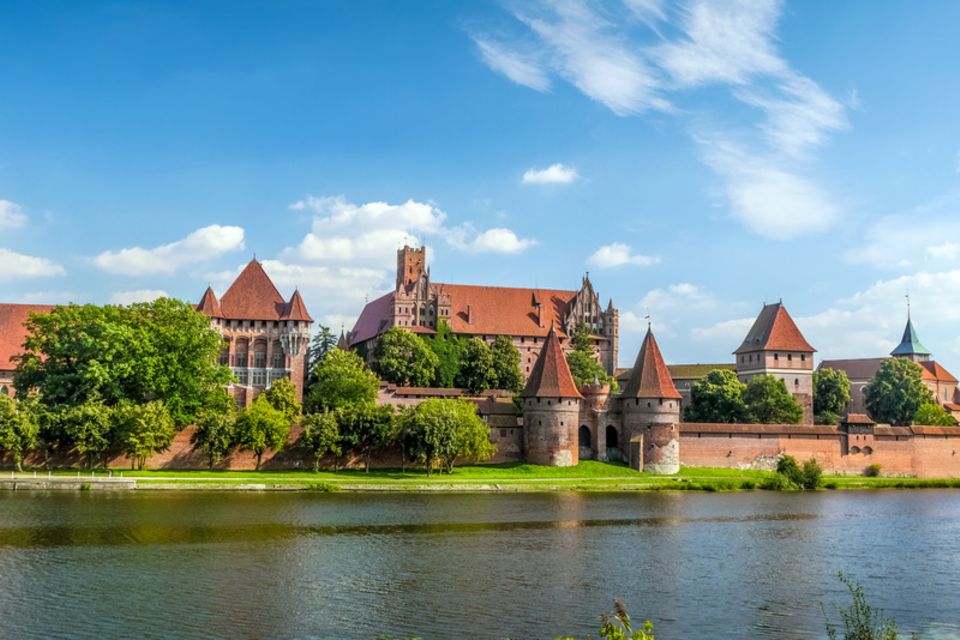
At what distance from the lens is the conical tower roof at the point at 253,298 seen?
7019 centimetres

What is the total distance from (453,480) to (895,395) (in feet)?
133

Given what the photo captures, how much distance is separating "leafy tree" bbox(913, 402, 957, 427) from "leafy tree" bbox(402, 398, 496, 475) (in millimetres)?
34490

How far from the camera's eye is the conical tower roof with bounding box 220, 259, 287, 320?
230 feet

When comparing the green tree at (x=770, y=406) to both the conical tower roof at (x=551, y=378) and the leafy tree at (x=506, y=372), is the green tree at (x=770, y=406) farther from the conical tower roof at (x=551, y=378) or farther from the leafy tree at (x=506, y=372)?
the leafy tree at (x=506, y=372)

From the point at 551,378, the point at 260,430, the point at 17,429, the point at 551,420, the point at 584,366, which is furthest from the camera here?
the point at 584,366

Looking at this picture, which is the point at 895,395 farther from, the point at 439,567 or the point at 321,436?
the point at 439,567

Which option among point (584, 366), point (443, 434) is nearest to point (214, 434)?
point (443, 434)

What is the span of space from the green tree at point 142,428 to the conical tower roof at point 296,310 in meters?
20.4

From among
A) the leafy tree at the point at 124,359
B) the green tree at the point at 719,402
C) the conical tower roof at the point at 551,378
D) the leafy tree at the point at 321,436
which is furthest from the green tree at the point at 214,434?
the green tree at the point at 719,402

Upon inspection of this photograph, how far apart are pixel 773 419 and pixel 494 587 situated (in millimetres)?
47175

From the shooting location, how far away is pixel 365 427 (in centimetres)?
5259

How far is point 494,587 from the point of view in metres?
22.8

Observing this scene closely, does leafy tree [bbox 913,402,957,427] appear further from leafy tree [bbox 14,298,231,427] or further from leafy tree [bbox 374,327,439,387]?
leafy tree [bbox 14,298,231,427]

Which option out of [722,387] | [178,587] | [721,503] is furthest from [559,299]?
[178,587]
